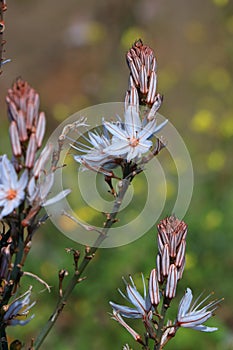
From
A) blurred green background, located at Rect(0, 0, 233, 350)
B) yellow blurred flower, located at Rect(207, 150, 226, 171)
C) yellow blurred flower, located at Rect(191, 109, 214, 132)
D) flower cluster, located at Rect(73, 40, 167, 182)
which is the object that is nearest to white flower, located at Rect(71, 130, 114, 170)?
flower cluster, located at Rect(73, 40, 167, 182)

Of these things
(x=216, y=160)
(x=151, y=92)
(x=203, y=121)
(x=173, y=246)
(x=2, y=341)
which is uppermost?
(x=203, y=121)

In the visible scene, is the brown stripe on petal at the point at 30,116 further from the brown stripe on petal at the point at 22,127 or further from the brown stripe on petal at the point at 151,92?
the brown stripe on petal at the point at 151,92

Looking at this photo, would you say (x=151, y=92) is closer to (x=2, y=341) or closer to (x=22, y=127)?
(x=22, y=127)

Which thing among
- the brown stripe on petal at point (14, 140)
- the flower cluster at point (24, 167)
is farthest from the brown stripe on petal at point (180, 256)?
the brown stripe on petal at point (14, 140)

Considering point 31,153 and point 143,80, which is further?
point 143,80

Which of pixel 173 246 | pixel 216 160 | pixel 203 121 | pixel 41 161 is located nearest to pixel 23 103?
pixel 41 161
